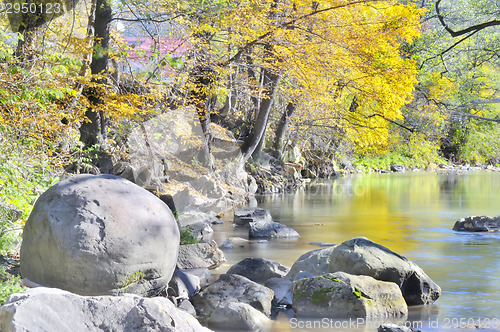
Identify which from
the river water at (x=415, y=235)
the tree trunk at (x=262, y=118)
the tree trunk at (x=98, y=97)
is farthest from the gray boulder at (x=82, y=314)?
the tree trunk at (x=262, y=118)

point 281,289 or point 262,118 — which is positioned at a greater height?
point 262,118

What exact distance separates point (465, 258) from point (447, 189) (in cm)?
1589

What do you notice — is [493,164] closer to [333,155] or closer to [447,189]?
[333,155]

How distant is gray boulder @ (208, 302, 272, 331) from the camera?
696 cm

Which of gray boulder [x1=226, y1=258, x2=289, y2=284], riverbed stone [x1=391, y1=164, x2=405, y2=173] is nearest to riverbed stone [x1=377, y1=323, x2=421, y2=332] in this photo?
gray boulder [x1=226, y1=258, x2=289, y2=284]

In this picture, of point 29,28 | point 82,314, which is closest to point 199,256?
point 29,28

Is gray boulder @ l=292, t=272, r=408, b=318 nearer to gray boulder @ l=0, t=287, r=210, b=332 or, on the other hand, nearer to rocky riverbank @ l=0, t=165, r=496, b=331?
rocky riverbank @ l=0, t=165, r=496, b=331

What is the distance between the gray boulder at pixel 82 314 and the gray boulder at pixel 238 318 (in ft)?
6.37

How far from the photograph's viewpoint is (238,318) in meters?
7.03

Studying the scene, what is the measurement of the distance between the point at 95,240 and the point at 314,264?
3769mm

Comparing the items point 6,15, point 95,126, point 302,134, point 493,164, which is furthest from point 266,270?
point 493,164

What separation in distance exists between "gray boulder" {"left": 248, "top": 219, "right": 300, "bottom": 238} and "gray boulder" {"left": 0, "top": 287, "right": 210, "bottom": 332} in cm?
845

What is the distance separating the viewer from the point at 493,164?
45.1 meters

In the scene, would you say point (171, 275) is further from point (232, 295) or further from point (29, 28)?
point (29, 28)
